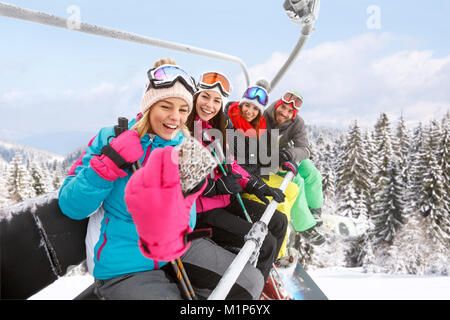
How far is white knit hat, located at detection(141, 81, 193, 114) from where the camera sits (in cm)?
186

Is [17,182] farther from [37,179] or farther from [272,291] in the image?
[272,291]

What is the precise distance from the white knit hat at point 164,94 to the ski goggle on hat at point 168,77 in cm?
3

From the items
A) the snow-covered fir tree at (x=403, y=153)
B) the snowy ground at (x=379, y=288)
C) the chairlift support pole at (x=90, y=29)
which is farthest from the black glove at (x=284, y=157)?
the snow-covered fir tree at (x=403, y=153)

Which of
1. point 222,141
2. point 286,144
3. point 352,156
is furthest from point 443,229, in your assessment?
point 222,141

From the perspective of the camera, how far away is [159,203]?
113 cm

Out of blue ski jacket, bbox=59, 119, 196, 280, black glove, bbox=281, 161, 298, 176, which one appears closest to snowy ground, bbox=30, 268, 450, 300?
black glove, bbox=281, 161, 298, 176

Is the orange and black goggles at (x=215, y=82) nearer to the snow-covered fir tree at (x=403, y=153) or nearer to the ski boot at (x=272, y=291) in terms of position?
the ski boot at (x=272, y=291)

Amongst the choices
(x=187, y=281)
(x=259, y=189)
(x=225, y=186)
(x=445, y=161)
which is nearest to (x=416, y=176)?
(x=445, y=161)

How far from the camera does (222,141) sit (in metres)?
3.07

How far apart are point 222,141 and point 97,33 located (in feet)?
7.20

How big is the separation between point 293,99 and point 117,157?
374 cm

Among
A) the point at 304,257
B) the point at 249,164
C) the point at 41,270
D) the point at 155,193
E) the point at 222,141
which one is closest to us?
the point at 155,193

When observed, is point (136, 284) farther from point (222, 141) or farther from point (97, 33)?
point (97, 33)

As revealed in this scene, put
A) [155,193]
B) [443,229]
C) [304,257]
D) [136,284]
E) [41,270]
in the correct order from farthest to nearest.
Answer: [443,229], [304,257], [41,270], [136,284], [155,193]
